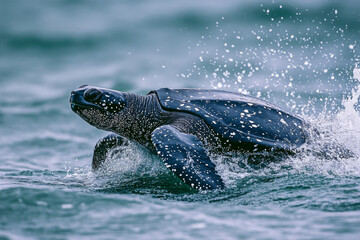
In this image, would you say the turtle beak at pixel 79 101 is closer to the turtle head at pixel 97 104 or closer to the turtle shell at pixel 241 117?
the turtle head at pixel 97 104

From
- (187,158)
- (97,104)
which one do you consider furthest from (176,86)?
(187,158)

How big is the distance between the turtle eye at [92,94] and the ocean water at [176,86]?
0.84 m

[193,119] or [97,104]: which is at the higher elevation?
[97,104]

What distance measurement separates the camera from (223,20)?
48.2 ft

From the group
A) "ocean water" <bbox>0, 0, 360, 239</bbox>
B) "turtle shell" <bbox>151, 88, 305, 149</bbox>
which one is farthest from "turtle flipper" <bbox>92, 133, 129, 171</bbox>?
"turtle shell" <bbox>151, 88, 305, 149</bbox>

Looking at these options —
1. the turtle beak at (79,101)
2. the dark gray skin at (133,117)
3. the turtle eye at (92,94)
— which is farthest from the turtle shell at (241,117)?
the turtle beak at (79,101)

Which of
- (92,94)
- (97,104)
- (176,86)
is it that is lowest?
(97,104)

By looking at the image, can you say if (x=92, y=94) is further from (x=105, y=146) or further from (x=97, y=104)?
(x=105, y=146)

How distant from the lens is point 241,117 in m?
5.94

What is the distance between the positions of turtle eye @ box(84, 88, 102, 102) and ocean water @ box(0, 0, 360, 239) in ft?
2.77

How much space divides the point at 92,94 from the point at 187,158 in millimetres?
1643

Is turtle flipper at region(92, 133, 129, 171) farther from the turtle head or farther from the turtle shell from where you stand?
the turtle shell

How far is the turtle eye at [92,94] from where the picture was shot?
20.0ft

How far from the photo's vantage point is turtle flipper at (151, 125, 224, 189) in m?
4.98
